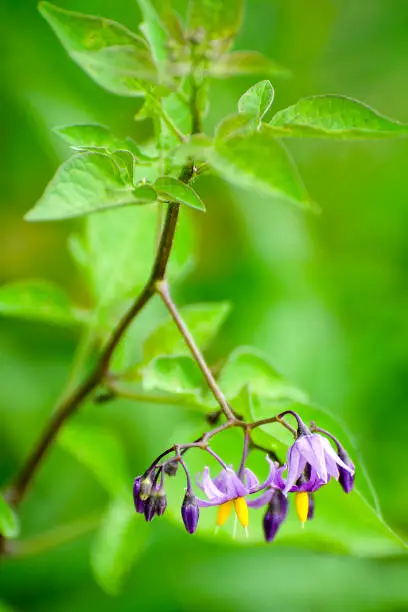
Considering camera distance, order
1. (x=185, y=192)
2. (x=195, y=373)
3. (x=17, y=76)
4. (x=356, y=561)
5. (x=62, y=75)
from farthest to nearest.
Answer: (x=62, y=75), (x=17, y=76), (x=356, y=561), (x=195, y=373), (x=185, y=192)

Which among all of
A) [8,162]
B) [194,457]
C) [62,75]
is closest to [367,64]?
[62,75]

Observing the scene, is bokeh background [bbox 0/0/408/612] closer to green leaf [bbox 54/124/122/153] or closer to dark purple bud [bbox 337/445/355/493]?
dark purple bud [bbox 337/445/355/493]

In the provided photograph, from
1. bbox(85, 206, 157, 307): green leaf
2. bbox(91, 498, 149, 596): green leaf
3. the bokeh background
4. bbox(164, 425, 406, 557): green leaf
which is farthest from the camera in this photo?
the bokeh background

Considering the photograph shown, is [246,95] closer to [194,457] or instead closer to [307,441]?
[307,441]

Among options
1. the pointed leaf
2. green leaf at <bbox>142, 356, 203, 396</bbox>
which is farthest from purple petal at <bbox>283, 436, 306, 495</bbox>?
the pointed leaf

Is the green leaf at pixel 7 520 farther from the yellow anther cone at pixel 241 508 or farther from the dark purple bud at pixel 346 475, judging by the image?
the dark purple bud at pixel 346 475

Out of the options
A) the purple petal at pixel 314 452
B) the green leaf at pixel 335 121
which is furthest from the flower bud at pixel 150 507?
the green leaf at pixel 335 121

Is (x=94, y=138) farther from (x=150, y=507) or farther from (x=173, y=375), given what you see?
(x=150, y=507)
